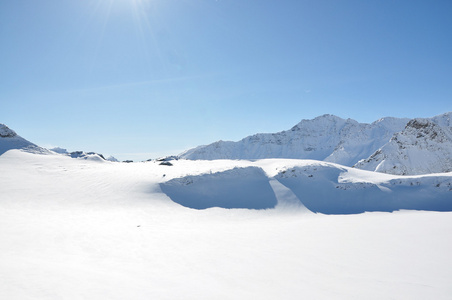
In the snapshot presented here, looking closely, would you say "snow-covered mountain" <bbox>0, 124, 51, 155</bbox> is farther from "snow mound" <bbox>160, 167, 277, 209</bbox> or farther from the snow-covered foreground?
"snow mound" <bbox>160, 167, 277, 209</bbox>

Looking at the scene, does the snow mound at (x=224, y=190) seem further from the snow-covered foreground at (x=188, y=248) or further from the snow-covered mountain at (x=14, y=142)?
the snow-covered mountain at (x=14, y=142)

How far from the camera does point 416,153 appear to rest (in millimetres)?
96062

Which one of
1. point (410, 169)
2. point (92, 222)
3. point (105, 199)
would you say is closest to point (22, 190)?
point (105, 199)

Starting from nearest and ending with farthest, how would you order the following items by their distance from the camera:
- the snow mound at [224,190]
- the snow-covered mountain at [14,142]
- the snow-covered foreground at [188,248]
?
the snow-covered foreground at [188,248] < the snow mound at [224,190] < the snow-covered mountain at [14,142]

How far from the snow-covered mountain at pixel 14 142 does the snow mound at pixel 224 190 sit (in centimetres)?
2965

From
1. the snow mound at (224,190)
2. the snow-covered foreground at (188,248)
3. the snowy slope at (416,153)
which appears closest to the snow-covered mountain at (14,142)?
the snow-covered foreground at (188,248)

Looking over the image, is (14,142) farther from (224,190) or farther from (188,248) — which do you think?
(188,248)

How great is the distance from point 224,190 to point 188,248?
14.4m

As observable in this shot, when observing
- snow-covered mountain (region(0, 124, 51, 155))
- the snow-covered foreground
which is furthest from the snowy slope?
snow-covered mountain (region(0, 124, 51, 155))

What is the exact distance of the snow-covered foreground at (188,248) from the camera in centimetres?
586

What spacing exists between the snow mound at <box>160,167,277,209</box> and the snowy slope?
81202 millimetres

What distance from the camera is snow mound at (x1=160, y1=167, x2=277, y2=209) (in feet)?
73.3

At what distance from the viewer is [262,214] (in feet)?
68.8

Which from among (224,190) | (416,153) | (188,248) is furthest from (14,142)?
(416,153)
